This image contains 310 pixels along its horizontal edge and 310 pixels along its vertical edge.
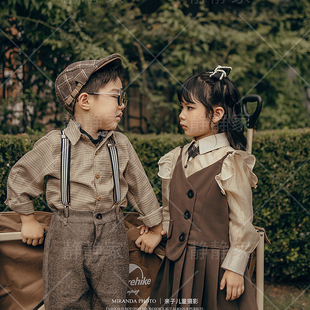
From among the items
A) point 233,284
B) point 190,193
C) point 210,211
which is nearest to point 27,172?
point 190,193

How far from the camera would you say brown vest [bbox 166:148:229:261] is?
1889 mm

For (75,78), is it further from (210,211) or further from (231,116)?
(210,211)

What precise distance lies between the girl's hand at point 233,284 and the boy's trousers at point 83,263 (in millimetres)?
590

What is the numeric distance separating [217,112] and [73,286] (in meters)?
1.29

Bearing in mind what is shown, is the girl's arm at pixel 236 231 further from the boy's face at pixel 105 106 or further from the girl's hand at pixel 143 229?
the boy's face at pixel 105 106

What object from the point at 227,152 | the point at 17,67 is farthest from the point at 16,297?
the point at 17,67

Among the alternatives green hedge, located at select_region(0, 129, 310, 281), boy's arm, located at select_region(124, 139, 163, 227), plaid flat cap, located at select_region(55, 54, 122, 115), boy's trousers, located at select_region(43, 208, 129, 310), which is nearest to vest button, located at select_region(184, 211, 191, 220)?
boy's arm, located at select_region(124, 139, 163, 227)

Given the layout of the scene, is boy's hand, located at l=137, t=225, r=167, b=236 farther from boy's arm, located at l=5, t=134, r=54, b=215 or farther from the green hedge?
the green hedge

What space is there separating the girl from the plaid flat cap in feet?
1.73

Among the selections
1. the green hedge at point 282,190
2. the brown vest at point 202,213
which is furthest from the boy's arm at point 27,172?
the green hedge at point 282,190

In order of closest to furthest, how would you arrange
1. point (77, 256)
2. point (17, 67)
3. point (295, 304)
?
point (77, 256)
point (295, 304)
point (17, 67)

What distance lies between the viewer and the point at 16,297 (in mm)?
2004

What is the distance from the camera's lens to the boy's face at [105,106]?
6.29ft

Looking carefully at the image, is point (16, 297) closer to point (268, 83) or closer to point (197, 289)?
point (197, 289)
